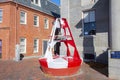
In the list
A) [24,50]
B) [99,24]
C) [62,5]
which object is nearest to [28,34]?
[24,50]

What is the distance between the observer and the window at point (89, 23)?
16.3m

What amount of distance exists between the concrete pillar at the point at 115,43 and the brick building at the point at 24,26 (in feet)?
42.8

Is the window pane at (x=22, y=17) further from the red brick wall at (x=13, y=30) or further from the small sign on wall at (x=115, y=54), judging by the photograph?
the small sign on wall at (x=115, y=54)

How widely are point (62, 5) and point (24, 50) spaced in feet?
24.8

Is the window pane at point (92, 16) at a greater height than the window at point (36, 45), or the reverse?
the window pane at point (92, 16)

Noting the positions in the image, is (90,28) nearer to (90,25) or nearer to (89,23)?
(90,25)

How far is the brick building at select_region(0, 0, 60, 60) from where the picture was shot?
20.0 metres

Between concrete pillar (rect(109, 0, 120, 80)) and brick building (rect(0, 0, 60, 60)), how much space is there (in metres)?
13.0

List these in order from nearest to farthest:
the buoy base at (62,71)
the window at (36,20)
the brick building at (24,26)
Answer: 1. the buoy base at (62,71)
2. the brick building at (24,26)
3. the window at (36,20)

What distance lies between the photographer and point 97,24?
15922 millimetres

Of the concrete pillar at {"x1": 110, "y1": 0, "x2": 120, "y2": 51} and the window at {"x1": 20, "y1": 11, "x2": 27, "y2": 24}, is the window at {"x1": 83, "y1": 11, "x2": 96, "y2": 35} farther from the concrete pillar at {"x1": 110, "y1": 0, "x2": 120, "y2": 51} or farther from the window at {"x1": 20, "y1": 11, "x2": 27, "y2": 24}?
the window at {"x1": 20, "y1": 11, "x2": 27, "y2": 24}

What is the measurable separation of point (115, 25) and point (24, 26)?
14.5 metres

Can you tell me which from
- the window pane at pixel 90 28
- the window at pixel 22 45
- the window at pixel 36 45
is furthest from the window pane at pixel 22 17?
the window pane at pixel 90 28

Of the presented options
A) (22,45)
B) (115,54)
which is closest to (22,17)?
Result: (22,45)
